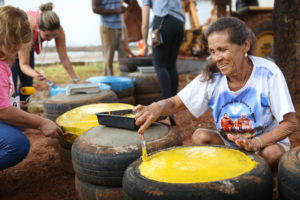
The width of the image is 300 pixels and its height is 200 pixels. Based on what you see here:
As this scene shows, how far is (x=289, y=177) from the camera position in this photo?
128 centimetres

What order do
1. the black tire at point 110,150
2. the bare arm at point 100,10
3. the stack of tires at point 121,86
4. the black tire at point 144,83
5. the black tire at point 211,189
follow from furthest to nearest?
the bare arm at point 100,10 → the black tire at point 144,83 → the stack of tires at point 121,86 → the black tire at point 110,150 → the black tire at point 211,189

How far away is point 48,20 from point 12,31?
3.67 feet

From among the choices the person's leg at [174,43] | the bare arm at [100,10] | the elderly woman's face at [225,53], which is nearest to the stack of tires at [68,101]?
the person's leg at [174,43]

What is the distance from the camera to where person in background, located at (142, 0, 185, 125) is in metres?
3.35

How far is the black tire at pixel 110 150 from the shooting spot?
172 centimetres

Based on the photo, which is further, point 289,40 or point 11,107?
point 289,40

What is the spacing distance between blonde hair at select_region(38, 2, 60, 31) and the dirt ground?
1236mm

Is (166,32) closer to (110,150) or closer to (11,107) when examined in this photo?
(11,107)

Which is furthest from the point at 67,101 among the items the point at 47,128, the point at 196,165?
the point at 196,165

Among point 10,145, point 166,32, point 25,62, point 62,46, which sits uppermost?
point 166,32

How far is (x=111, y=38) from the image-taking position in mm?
5293

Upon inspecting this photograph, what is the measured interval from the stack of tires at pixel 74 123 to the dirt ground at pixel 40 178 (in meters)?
0.16

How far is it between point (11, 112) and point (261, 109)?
1.66 m

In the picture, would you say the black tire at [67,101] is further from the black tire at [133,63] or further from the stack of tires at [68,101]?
the black tire at [133,63]
